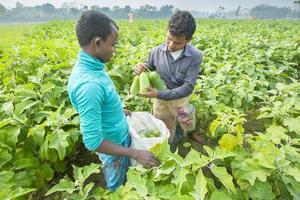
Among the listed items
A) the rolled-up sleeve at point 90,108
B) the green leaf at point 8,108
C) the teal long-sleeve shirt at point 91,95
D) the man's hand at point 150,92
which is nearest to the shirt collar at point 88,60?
the teal long-sleeve shirt at point 91,95

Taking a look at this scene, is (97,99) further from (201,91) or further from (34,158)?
(201,91)

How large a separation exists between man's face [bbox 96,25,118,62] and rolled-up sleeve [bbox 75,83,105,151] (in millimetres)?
209

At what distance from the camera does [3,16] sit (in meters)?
70.9

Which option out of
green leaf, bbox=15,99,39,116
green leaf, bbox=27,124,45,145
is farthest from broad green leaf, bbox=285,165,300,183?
green leaf, bbox=15,99,39,116

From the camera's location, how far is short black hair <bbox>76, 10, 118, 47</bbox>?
184 cm

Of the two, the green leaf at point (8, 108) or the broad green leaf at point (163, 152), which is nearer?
the broad green leaf at point (163, 152)

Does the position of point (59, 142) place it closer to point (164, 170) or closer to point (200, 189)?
point (164, 170)

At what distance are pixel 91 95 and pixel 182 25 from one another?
1392 millimetres

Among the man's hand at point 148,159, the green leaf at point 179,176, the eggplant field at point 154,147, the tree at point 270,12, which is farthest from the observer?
the tree at point 270,12

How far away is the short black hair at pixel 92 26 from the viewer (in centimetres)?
184

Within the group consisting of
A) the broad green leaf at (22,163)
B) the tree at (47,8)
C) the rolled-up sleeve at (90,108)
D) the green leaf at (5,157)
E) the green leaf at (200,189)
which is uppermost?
the rolled-up sleeve at (90,108)

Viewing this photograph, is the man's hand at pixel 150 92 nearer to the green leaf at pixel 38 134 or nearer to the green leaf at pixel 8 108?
the green leaf at pixel 38 134

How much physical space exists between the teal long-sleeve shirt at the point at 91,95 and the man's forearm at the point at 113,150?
4 cm

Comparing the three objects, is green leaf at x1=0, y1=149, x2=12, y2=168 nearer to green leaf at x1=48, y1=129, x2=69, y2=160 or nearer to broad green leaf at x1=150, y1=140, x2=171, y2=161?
green leaf at x1=48, y1=129, x2=69, y2=160
